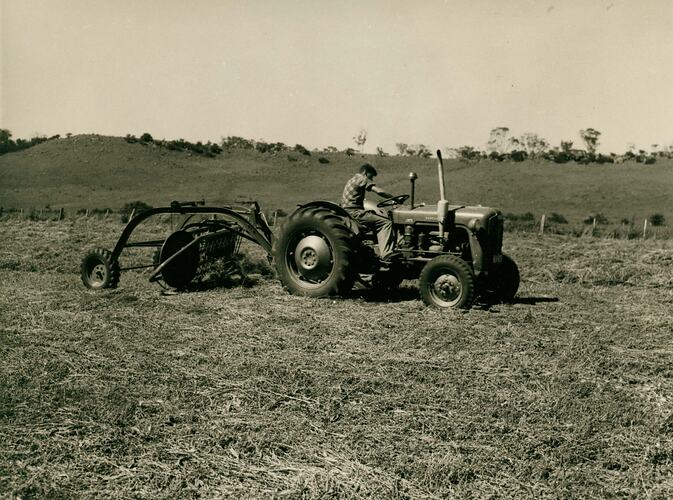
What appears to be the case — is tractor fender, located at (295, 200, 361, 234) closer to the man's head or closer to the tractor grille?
the man's head

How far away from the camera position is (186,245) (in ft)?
28.8

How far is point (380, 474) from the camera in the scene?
3.52m

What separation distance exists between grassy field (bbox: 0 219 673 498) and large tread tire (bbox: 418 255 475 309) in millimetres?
240

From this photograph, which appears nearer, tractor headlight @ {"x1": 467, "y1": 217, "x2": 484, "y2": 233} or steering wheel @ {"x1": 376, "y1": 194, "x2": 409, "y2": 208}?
tractor headlight @ {"x1": 467, "y1": 217, "x2": 484, "y2": 233}

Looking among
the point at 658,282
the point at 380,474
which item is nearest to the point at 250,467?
the point at 380,474

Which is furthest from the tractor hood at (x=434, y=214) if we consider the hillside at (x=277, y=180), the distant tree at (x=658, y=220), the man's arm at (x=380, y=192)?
the hillside at (x=277, y=180)

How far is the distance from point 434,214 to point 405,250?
1.93 feet

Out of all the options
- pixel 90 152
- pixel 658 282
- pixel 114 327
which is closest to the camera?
pixel 114 327

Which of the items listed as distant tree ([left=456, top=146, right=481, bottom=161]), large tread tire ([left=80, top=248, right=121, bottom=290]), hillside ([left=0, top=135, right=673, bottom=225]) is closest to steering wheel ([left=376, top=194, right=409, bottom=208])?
large tread tire ([left=80, top=248, right=121, bottom=290])

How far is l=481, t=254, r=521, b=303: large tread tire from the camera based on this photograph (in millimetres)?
8625

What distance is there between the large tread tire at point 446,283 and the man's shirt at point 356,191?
147 centimetres

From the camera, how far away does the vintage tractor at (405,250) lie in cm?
787

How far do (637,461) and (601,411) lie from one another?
2.35ft

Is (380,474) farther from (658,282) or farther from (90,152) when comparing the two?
(90,152)
